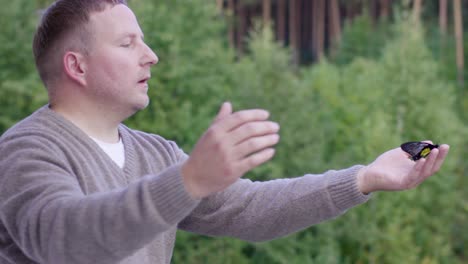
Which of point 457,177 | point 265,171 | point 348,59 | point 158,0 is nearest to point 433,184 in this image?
point 457,177

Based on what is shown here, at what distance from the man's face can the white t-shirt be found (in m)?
0.12

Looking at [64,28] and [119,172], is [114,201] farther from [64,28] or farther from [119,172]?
[64,28]

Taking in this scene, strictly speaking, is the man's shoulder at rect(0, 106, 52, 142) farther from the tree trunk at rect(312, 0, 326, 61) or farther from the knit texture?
the tree trunk at rect(312, 0, 326, 61)

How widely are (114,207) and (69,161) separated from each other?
424 millimetres

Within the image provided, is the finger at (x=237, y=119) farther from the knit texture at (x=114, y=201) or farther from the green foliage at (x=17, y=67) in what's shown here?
the green foliage at (x=17, y=67)

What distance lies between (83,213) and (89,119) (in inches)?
22.6

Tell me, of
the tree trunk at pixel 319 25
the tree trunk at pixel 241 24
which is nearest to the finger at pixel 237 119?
the tree trunk at pixel 319 25

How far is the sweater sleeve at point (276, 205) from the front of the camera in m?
2.59

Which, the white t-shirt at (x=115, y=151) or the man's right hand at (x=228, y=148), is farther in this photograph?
the white t-shirt at (x=115, y=151)

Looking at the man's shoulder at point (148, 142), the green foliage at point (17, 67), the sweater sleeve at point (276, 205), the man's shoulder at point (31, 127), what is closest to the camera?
the man's shoulder at point (31, 127)

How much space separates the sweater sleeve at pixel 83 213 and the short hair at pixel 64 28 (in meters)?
0.44

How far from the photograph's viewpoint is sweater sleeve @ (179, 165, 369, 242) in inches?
102

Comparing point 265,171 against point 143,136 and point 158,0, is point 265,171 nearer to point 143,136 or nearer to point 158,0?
point 158,0

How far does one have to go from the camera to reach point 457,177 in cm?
1066
